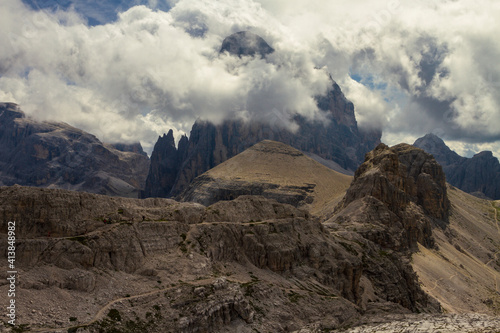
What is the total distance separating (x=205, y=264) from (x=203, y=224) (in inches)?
532

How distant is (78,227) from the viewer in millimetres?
81188

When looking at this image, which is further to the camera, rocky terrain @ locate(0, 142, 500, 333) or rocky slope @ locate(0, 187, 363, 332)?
rocky terrain @ locate(0, 142, 500, 333)

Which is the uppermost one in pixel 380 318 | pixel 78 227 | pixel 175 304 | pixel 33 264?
pixel 78 227

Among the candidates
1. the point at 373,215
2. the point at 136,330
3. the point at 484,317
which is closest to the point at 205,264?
the point at 136,330

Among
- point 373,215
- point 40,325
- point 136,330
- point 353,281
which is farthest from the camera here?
point 373,215

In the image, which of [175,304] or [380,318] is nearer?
[175,304]

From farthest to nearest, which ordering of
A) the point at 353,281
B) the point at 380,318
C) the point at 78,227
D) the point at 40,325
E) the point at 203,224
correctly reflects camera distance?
the point at 353,281 → the point at 203,224 → the point at 380,318 → the point at 78,227 → the point at 40,325

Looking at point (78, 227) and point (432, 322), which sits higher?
point (78, 227)

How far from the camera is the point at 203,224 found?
10244 centimetres

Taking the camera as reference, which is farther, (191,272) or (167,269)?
(191,272)

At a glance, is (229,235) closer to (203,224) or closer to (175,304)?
(203,224)

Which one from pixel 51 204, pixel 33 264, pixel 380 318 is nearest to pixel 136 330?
pixel 33 264

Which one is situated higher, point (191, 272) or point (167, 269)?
point (167, 269)

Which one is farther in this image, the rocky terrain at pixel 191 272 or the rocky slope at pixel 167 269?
the rocky terrain at pixel 191 272
